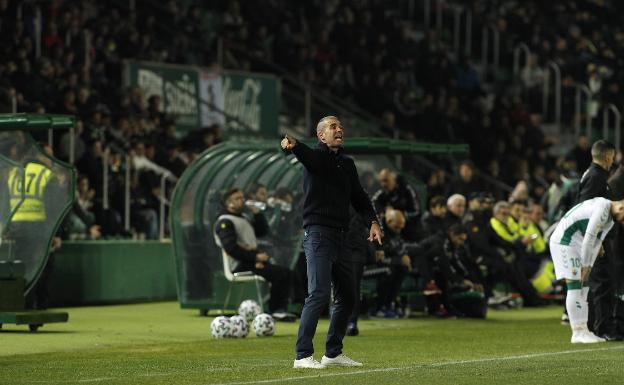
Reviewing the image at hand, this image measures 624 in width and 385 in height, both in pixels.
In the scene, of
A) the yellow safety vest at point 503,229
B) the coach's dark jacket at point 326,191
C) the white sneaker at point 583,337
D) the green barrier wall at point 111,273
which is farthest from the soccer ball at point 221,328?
the yellow safety vest at point 503,229

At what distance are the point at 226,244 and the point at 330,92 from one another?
51.4 feet

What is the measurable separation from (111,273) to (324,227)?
38.0 ft

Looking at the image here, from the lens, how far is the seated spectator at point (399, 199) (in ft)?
70.1

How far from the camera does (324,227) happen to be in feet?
42.5

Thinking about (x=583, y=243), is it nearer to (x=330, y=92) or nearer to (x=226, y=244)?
(x=226, y=244)

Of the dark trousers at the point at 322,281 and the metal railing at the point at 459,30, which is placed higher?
the metal railing at the point at 459,30

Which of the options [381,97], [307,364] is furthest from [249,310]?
[381,97]

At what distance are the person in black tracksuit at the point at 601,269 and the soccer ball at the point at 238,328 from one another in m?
3.83

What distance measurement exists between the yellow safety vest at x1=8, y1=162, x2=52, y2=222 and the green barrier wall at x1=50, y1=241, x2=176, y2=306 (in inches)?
168

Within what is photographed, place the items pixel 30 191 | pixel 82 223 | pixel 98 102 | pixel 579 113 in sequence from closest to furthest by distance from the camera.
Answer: pixel 30 191 < pixel 82 223 < pixel 98 102 < pixel 579 113

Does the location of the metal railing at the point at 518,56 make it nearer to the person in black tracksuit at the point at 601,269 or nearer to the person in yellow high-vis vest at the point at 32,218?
the person in yellow high-vis vest at the point at 32,218

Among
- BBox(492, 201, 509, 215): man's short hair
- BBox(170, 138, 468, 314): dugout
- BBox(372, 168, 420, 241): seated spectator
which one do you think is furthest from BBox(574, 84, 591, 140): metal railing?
BBox(170, 138, 468, 314): dugout

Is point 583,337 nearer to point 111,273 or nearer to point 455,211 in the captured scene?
point 455,211

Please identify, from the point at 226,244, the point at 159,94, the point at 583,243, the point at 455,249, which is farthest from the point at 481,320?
the point at 159,94
